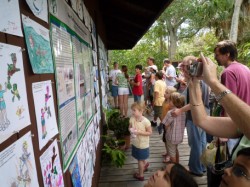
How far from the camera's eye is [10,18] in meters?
0.85

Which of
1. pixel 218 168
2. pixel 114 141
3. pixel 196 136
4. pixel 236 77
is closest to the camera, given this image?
pixel 218 168

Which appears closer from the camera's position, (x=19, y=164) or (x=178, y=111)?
(x=19, y=164)

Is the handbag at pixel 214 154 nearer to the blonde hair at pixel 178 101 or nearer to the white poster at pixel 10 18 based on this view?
the blonde hair at pixel 178 101

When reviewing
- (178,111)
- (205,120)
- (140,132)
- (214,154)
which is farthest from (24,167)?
(178,111)

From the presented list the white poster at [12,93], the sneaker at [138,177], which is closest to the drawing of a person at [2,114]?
the white poster at [12,93]

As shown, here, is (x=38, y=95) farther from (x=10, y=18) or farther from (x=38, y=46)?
(x=10, y=18)

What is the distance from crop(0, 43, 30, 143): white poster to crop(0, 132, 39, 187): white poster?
0.06 metres

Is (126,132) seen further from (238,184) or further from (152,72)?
(238,184)

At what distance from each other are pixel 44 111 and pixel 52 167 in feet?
1.07

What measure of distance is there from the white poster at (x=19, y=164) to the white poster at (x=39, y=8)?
580 millimetres

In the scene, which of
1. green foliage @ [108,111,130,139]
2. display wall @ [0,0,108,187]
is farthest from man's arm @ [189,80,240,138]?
green foliage @ [108,111,130,139]

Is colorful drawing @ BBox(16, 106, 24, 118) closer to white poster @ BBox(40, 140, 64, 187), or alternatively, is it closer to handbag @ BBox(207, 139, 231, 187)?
white poster @ BBox(40, 140, 64, 187)

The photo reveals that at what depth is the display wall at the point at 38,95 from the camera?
0.82 metres

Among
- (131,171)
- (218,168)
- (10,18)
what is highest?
(10,18)
